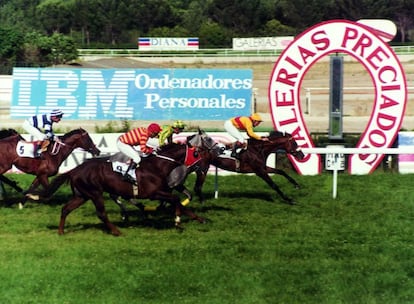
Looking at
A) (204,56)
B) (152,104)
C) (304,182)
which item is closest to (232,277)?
(304,182)

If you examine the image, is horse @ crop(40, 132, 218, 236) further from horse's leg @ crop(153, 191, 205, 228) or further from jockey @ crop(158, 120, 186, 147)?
jockey @ crop(158, 120, 186, 147)

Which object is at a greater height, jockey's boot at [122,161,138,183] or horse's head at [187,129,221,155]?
horse's head at [187,129,221,155]

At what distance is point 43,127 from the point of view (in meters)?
10.9

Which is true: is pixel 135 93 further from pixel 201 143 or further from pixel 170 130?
pixel 201 143

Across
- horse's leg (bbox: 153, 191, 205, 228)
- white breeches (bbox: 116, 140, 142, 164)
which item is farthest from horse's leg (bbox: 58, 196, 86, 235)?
horse's leg (bbox: 153, 191, 205, 228)

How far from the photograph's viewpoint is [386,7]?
65.3m

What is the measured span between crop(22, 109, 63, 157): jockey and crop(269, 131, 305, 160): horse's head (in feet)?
11.7

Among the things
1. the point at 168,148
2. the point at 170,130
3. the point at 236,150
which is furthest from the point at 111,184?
the point at 236,150

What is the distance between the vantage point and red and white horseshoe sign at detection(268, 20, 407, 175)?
1306 centimetres

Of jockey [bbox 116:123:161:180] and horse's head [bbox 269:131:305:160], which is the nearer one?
jockey [bbox 116:123:161:180]

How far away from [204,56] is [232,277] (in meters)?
38.7

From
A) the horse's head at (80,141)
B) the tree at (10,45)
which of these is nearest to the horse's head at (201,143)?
the horse's head at (80,141)

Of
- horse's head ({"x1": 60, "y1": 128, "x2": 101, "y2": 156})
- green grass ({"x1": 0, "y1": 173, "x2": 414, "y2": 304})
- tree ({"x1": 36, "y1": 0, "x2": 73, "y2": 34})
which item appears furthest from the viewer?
tree ({"x1": 36, "y1": 0, "x2": 73, "y2": 34})

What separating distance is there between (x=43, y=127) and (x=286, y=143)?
4073mm
